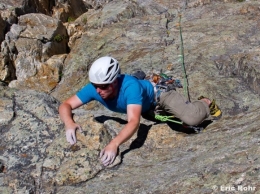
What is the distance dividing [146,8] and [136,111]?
11.1 m

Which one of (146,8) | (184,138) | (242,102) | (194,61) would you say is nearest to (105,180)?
(184,138)

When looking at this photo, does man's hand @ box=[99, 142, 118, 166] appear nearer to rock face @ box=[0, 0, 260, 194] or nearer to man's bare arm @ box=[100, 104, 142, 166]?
man's bare arm @ box=[100, 104, 142, 166]

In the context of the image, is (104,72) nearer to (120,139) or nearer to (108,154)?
(120,139)

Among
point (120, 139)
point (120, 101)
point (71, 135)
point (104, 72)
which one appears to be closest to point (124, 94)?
point (120, 101)

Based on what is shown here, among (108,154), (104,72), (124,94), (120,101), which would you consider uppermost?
(104,72)

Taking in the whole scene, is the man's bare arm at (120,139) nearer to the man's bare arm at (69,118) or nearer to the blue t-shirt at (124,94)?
the blue t-shirt at (124,94)

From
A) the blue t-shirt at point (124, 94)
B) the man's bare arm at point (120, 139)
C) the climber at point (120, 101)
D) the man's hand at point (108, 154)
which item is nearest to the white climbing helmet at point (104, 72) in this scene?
the climber at point (120, 101)

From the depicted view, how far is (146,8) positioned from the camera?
16.9 meters

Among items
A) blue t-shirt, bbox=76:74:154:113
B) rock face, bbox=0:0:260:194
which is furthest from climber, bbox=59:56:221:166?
rock face, bbox=0:0:260:194

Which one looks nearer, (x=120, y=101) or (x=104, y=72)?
(x=104, y=72)

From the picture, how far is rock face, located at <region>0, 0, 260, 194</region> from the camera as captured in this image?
236 inches

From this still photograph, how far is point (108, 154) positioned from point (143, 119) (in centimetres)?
267

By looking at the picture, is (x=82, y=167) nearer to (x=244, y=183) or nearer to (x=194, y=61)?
(x=244, y=183)

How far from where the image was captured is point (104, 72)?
6594 millimetres
